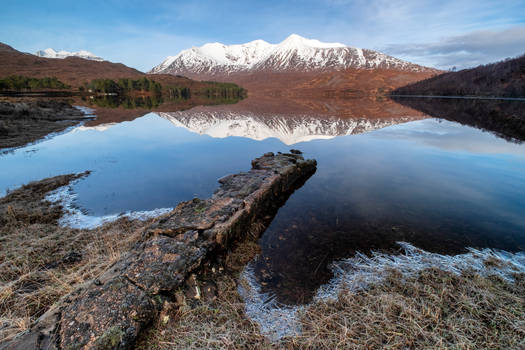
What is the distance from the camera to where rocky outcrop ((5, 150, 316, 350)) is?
8.19 feet

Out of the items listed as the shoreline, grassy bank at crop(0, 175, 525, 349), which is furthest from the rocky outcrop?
the shoreline

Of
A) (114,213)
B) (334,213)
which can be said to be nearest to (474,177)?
(334,213)

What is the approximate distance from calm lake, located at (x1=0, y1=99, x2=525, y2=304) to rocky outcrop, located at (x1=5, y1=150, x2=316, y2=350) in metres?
1.09

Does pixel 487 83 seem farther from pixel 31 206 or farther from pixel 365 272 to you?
pixel 31 206

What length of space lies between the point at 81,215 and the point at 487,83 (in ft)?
333

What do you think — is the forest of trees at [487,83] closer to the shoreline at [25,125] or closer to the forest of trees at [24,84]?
the shoreline at [25,125]

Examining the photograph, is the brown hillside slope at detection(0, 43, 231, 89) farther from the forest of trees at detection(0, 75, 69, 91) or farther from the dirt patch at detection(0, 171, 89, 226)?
the dirt patch at detection(0, 171, 89, 226)

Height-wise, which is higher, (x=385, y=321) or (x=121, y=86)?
(x=121, y=86)

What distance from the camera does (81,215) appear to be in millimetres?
6590

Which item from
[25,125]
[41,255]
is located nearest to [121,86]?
[25,125]

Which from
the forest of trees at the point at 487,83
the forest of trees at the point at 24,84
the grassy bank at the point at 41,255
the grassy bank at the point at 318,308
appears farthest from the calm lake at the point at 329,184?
the forest of trees at the point at 24,84

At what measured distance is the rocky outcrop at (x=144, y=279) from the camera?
250 cm

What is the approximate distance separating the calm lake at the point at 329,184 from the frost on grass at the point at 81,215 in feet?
0.79

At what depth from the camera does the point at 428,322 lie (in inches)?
111
